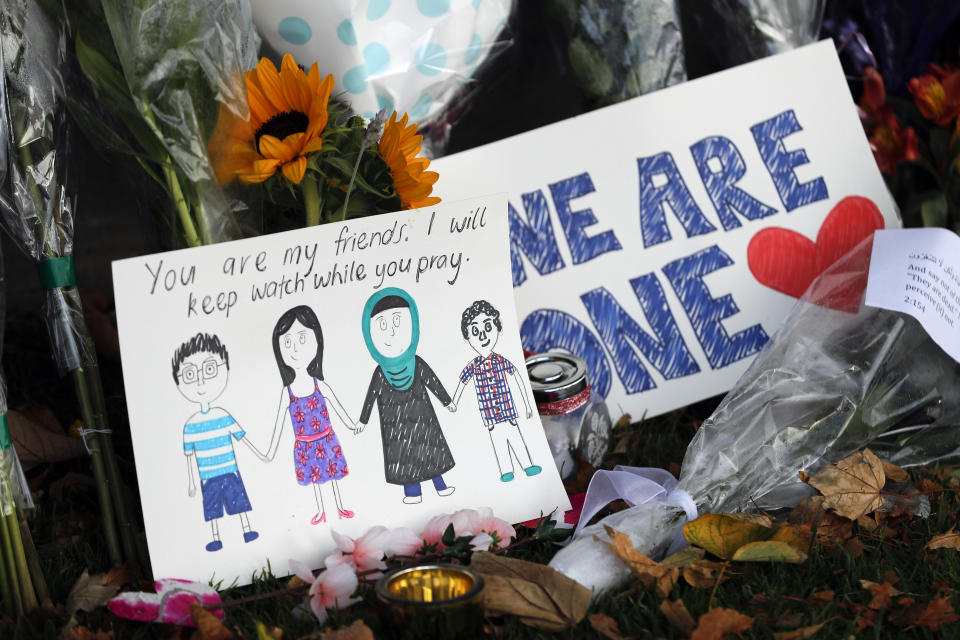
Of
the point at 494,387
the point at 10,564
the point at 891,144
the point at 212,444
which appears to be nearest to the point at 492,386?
the point at 494,387

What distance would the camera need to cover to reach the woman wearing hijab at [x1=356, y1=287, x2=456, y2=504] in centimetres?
97

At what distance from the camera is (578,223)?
53.2 inches

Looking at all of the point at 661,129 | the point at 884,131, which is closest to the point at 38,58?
the point at 661,129

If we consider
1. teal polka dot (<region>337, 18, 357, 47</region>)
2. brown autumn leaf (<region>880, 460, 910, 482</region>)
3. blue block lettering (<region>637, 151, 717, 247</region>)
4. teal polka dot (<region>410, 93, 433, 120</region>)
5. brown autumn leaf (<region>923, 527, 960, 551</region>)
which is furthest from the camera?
blue block lettering (<region>637, 151, 717, 247</region>)

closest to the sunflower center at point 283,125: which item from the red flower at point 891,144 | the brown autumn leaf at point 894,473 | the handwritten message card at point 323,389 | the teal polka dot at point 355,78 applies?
the handwritten message card at point 323,389

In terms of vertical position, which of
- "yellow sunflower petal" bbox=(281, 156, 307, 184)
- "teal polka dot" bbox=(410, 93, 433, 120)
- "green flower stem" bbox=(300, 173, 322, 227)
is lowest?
"green flower stem" bbox=(300, 173, 322, 227)

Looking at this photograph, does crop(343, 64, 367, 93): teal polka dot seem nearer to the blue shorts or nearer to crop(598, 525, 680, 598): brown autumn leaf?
the blue shorts

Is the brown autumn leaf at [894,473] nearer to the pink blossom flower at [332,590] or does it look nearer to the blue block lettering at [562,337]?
the blue block lettering at [562,337]

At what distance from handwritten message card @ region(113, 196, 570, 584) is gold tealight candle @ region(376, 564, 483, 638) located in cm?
18

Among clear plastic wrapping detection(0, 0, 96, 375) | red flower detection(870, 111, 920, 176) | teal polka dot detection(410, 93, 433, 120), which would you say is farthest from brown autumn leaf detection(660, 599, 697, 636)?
red flower detection(870, 111, 920, 176)

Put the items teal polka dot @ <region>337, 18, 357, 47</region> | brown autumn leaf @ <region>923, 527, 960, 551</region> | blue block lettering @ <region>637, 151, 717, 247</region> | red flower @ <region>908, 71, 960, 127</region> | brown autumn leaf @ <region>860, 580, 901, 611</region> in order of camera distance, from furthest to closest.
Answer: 1. red flower @ <region>908, 71, 960, 127</region>
2. blue block lettering @ <region>637, 151, 717, 247</region>
3. teal polka dot @ <region>337, 18, 357, 47</region>
4. brown autumn leaf @ <region>923, 527, 960, 551</region>
5. brown autumn leaf @ <region>860, 580, 901, 611</region>

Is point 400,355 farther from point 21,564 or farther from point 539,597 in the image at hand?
point 21,564

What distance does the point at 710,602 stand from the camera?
0.81 metres

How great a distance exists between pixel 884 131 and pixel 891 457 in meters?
0.74
